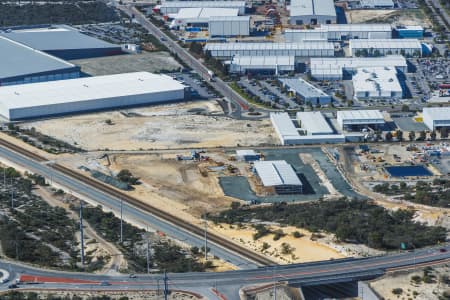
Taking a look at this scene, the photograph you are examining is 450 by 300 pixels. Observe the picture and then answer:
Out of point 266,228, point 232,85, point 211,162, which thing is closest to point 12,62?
point 232,85

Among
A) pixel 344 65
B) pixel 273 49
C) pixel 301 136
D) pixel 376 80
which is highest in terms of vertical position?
pixel 273 49

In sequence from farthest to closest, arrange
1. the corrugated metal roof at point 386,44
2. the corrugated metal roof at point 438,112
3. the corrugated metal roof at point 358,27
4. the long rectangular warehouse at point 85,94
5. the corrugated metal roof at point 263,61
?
the corrugated metal roof at point 358,27
the corrugated metal roof at point 386,44
the corrugated metal roof at point 263,61
the long rectangular warehouse at point 85,94
the corrugated metal roof at point 438,112

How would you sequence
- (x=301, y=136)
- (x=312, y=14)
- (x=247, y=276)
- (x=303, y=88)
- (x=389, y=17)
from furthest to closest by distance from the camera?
(x=389, y=17), (x=312, y=14), (x=303, y=88), (x=301, y=136), (x=247, y=276)

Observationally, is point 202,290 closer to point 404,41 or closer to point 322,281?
point 322,281

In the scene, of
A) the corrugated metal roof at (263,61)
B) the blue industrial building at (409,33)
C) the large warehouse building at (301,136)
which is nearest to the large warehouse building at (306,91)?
the corrugated metal roof at (263,61)

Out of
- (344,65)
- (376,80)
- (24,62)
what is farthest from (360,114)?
(24,62)

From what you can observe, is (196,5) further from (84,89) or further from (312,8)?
(84,89)

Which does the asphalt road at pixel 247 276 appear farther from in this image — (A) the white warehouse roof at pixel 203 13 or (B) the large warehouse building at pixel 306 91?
(A) the white warehouse roof at pixel 203 13
